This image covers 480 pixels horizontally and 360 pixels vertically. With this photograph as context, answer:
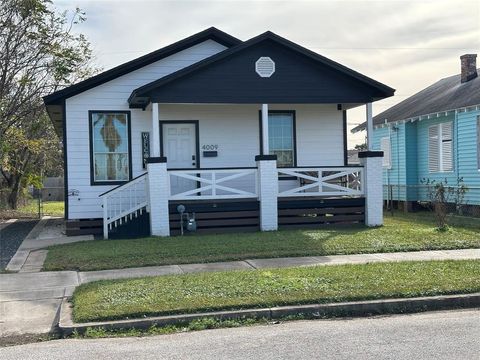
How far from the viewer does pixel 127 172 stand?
16.5 metres

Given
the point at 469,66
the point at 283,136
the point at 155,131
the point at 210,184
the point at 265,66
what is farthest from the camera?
the point at 469,66

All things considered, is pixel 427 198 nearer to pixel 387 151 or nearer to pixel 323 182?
pixel 387 151

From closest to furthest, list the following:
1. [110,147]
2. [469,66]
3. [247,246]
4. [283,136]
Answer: [247,246] < [110,147] < [283,136] < [469,66]

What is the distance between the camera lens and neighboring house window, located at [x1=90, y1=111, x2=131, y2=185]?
16.3 m

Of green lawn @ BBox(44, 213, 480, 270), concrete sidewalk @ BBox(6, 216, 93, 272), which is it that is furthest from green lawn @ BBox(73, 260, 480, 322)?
concrete sidewalk @ BBox(6, 216, 93, 272)

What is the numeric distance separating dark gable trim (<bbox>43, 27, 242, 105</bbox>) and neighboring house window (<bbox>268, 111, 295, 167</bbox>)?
2.64m

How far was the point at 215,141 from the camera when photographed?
17.1 meters

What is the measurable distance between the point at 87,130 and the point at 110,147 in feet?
2.58

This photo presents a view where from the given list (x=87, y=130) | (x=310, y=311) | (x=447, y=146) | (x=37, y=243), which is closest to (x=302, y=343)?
(x=310, y=311)

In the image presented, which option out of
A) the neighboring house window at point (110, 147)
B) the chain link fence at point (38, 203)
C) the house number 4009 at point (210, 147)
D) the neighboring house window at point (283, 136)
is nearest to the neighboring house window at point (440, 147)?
the neighboring house window at point (283, 136)

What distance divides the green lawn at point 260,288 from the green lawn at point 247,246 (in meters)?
1.88

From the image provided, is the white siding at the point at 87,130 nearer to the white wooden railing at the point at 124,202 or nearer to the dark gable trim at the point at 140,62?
the dark gable trim at the point at 140,62

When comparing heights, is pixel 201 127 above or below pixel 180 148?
above

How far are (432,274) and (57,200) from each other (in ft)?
119
